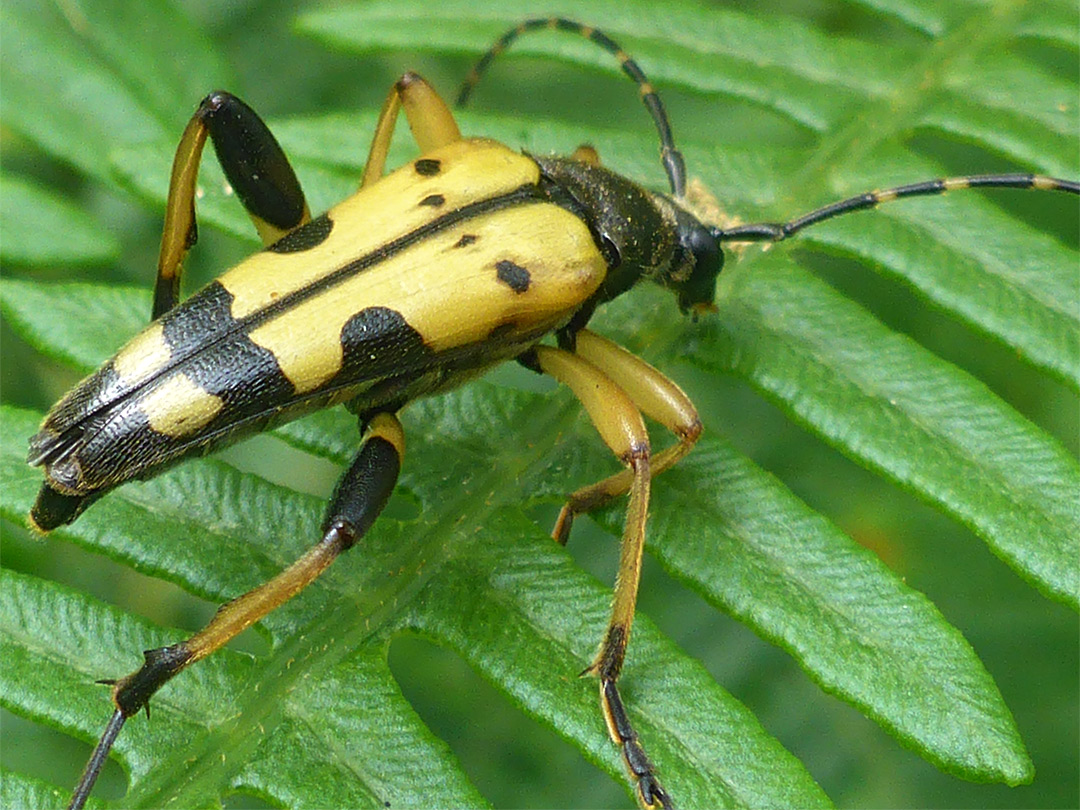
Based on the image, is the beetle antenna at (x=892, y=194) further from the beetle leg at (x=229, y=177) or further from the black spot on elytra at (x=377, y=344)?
the beetle leg at (x=229, y=177)

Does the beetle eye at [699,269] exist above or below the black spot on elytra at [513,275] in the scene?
below

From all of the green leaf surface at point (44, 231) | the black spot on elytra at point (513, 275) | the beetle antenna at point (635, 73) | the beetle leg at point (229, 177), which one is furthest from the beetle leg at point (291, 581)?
the beetle antenna at point (635, 73)

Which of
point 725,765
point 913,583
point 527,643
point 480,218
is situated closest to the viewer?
point 725,765

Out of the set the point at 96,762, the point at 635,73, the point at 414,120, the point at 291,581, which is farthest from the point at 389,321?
the point at 635,73

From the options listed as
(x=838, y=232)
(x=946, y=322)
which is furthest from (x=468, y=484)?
(x=946, y=322)

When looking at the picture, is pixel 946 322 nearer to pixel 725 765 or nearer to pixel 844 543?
pixel 844 543

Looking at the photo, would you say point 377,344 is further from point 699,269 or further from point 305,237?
point 699,269
